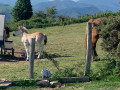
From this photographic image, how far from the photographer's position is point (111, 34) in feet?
30.9

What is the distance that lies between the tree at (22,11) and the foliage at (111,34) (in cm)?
3729

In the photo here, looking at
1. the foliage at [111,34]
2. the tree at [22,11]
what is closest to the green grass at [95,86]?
the foliage at [111,34]

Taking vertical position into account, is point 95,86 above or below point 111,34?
below

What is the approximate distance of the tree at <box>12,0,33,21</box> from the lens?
46.1 meters

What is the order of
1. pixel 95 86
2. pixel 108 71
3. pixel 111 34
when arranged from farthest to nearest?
1. pixel 111 34
2. pixel 108 71
3. pixel 95 86

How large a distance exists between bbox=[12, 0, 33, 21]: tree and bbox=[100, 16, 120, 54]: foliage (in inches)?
1468

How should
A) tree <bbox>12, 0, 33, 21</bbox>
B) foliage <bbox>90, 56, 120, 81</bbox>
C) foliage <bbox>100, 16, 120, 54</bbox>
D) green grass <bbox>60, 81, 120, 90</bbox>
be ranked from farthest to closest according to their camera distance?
tree <bbox>12, 0, 33, 21</bbox>, foliage <bbox>100, 16, 120, 54</bbox>, foliage <bbox>90, 56, 120, 81</bbox>, green grass <bbox>60, 81, 120, 90</bbox>

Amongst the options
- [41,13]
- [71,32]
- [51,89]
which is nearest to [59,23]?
[71,32]

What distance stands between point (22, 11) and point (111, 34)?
37965 mm

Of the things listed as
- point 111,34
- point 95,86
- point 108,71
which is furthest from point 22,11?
point 95,86

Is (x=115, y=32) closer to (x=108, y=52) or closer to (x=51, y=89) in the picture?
(x=108, y=52)

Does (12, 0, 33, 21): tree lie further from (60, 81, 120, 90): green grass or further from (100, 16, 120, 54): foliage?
(60, 81, 120, 90): green grass

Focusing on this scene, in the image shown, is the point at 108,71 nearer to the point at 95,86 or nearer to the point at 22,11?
the point at 95,86

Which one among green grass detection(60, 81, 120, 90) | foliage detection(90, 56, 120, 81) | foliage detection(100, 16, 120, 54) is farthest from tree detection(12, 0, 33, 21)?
green grass detection(60, 81, 120, 90)
